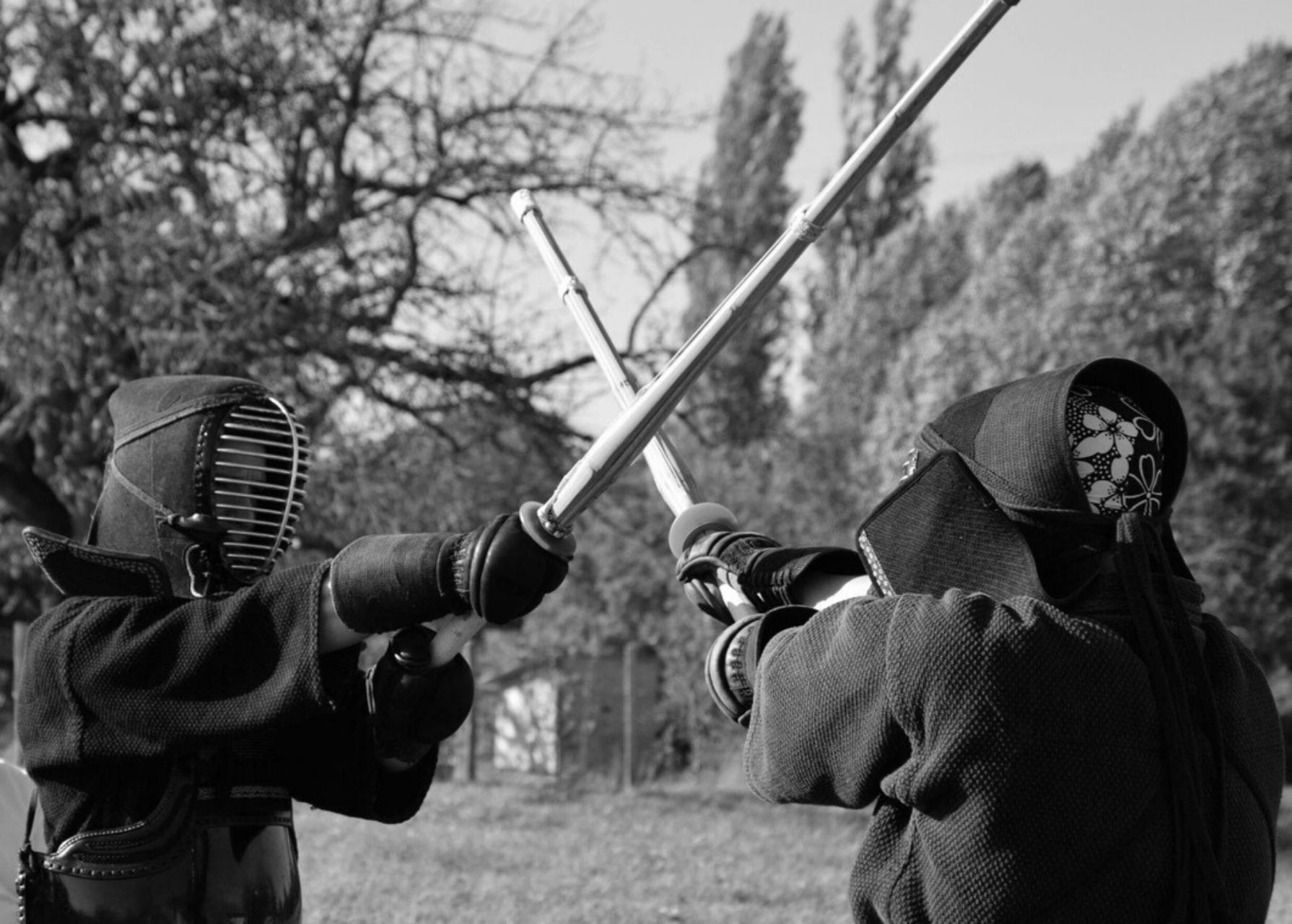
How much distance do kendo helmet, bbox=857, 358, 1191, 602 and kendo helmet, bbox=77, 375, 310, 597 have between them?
1.03 metres

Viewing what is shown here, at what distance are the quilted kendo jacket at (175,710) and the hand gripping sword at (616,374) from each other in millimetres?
602

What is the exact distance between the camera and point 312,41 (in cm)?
750

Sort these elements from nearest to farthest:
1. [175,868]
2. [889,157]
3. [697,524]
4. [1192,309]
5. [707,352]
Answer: [707,352] → [175,868] → [697,524] → [1192,309] → [889,157]

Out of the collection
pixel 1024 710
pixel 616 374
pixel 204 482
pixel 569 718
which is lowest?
pixel 569 718

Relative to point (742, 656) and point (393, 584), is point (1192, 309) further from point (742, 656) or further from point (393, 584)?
point (393, 584)

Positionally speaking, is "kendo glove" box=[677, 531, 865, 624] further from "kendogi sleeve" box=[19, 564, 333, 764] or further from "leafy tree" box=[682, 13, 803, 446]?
"leafy tree" box=[682, 13, 803, 446]

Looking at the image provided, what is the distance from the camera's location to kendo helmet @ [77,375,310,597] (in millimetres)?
2318

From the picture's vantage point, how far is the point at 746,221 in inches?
381

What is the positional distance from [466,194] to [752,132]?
58.5 ft

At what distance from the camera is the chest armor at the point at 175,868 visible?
2150mm

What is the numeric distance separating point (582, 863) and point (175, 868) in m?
4.96

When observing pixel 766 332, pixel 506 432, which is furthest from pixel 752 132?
pixel 506 432

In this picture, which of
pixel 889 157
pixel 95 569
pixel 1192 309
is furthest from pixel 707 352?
pixel 889 157

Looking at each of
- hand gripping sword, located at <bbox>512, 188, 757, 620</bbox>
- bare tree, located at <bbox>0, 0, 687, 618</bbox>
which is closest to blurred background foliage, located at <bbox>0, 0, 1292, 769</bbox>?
bare tree, located at <bbox>0, 0, 687, 618</bbox>
